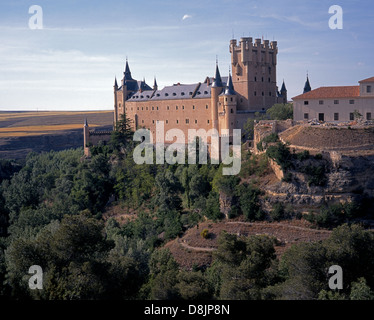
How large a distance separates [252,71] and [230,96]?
520cm

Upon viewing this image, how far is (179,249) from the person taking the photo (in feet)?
137

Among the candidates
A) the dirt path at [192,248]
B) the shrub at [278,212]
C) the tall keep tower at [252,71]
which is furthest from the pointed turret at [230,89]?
the dirt path at [192,248]

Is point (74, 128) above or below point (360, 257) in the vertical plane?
above

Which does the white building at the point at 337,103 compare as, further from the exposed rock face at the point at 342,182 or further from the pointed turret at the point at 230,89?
the pointed turret at the point at 230,89

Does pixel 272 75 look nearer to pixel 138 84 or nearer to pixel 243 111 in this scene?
pixel 243 111

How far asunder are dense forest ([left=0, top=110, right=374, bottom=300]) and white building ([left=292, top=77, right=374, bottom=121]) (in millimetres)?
7148

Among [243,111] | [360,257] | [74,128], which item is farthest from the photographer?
[74,128]

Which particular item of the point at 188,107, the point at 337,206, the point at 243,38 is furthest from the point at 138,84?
the point at 337,206

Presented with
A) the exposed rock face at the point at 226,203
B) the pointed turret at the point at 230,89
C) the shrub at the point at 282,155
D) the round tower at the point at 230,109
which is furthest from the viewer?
the pointed turret at the point at 230,89

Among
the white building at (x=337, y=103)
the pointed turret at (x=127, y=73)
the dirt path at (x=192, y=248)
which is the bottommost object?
the dirt path at (x=192, y=248)

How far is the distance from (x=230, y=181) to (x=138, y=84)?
32.8 metres

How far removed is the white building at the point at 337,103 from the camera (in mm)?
46312

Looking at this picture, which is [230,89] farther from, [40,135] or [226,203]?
[40,135]

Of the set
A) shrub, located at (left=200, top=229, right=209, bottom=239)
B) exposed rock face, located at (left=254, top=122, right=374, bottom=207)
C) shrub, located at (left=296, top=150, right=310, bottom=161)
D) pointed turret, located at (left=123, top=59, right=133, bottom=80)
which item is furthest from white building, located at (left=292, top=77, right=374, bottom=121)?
pointed turret, located at (left=123, top=59, right=133, bottom=80)
